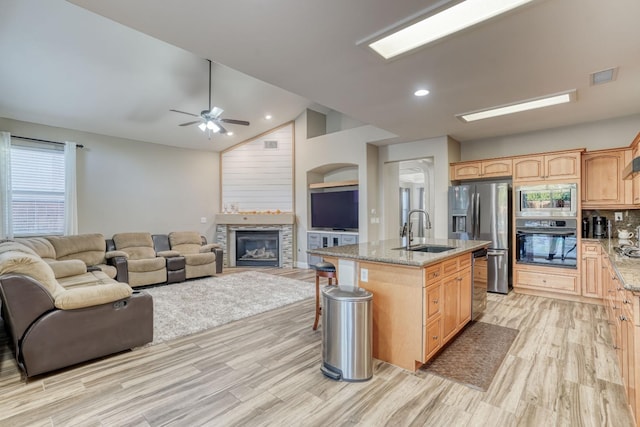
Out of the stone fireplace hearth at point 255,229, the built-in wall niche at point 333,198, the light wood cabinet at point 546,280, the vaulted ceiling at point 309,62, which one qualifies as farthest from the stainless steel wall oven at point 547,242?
the stone fireplace hearth at point 255,229

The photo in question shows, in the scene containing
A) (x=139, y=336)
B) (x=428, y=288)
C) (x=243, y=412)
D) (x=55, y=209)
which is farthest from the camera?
(x=55, y=209)

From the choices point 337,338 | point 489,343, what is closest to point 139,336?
point 337,338

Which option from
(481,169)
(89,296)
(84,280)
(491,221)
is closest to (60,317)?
(89,296)

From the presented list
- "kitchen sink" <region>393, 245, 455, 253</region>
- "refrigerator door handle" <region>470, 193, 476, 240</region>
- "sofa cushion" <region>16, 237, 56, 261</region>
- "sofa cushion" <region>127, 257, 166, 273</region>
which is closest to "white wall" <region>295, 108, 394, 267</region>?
"refrigerator door handle" <region>470, 193, 476, 240</region>

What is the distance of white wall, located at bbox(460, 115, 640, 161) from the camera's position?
4.40 meters

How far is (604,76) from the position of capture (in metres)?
3.04

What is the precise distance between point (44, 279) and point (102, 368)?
0.91 meters

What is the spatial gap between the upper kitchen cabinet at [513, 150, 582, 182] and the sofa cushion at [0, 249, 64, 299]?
19.8 feet

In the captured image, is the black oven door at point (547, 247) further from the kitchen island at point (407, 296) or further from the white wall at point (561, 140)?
the kitchen island at point (407, 296)

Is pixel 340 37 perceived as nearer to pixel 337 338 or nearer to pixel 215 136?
pixel 337 338

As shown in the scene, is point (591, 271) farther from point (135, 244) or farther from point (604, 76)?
point (135, 244)

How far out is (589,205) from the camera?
4.42m

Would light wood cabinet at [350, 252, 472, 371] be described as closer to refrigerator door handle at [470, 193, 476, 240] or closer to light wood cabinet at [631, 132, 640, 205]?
refrigerator door handle at [470, 193, 476, 240]

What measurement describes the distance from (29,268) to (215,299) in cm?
245
